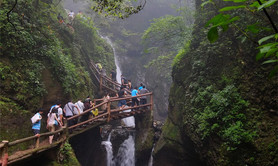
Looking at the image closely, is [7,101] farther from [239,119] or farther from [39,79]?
[239,119]

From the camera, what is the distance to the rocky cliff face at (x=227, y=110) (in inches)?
202

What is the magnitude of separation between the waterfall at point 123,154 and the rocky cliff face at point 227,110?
301cm

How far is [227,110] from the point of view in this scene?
20.1ft

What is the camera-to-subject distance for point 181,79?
10742mm

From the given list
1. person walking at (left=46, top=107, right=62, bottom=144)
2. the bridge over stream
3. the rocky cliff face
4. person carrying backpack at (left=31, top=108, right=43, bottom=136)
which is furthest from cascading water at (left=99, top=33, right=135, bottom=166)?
person carrying backpack at (left=31, top=108, right=43, bottom=136)

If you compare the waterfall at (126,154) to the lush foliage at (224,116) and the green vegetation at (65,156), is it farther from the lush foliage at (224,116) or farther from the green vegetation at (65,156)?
the lush foliage at (224,116)

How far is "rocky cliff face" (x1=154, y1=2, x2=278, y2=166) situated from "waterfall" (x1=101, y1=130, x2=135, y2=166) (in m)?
3.01

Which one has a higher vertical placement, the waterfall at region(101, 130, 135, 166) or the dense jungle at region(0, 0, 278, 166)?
the dense jungle at region(0, 0, 278, 166)

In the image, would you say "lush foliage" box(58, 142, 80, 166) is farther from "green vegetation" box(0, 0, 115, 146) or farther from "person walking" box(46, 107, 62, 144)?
"green vegetation" box(0, 0, 115, 146)

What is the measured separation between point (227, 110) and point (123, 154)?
28.5 feet

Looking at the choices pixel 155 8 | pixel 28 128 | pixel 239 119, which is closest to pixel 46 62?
pixel 28 128

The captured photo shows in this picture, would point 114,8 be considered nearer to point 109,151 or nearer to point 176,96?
point 176,96

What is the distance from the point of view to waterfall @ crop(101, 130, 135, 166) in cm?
1239

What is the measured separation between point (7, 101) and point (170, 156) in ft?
24.8
